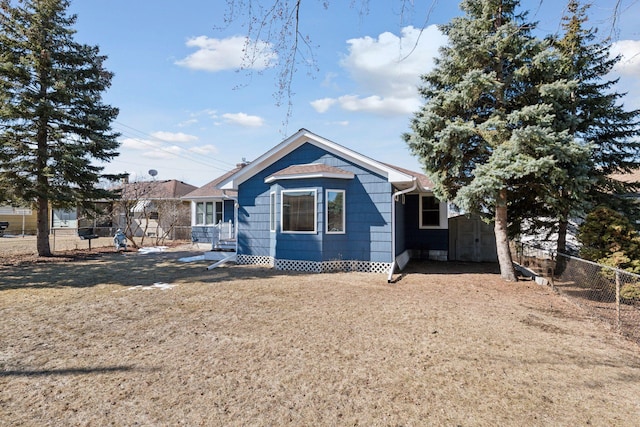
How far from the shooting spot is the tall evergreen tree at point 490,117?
770 centimetres

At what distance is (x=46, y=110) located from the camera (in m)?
12.4

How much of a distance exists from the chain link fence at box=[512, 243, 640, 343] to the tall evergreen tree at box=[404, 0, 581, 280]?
1216 mm

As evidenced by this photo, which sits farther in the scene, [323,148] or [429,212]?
[429,212]

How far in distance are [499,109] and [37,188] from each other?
15.9 m

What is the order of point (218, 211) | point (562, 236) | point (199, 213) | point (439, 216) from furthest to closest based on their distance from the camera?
point (199, 213) → point (218, 211) → point (439, 216) → point (562, 236)

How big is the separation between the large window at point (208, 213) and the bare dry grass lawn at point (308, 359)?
38.2 feet

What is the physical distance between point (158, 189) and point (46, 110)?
1392 centimetres

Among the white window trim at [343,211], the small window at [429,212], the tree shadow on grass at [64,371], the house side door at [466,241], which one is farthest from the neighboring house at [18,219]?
the house side door at [466,241]

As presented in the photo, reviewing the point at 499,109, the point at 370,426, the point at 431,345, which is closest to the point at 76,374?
the point at 370,426

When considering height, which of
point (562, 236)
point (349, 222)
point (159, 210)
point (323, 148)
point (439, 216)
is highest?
point (323, 148)

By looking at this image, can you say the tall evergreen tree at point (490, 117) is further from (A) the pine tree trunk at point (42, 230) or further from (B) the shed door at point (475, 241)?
(A) the pine tree trunk at point (42, 230)

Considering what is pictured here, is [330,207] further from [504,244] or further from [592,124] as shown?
[592,124]

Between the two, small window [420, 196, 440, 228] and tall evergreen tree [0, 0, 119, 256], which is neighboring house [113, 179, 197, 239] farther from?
small window [420, 196, 440, 228]

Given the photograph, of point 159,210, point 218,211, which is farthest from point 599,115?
point 159,210
